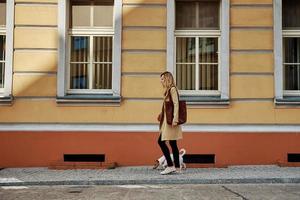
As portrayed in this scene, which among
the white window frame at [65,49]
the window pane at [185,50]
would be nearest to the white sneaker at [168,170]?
the white window frame at [65,49]

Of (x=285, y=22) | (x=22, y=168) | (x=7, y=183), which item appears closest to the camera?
(x=7, y=183)

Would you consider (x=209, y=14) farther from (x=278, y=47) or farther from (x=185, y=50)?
(x=278, y=47)

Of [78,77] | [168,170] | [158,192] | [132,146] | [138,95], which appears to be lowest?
[158,192]

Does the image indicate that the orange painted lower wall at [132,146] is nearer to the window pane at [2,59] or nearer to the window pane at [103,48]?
the window pane at [2,59]

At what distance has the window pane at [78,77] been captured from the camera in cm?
1139

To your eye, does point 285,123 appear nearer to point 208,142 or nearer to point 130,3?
point 208,142

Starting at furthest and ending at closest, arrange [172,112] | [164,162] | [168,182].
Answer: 1. [164,162]
2. [172,112]
3. [168,182]

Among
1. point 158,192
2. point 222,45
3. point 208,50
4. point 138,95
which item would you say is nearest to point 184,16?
point 208,50

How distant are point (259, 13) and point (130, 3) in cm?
288

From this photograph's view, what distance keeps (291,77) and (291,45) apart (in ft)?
2.43

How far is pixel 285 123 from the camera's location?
433 inches

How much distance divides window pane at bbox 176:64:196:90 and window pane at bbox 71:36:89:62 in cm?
214

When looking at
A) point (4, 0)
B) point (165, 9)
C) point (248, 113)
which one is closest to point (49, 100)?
→ point (4, 0)

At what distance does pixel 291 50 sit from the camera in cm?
1154
